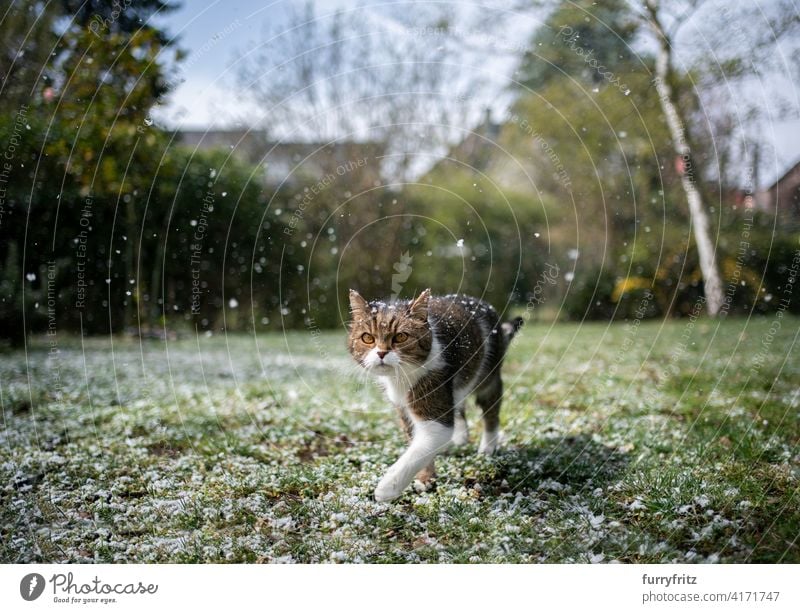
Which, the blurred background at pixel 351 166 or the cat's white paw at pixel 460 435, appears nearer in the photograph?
the cat's white paw at pixel 460 435

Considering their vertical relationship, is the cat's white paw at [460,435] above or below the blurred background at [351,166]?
below

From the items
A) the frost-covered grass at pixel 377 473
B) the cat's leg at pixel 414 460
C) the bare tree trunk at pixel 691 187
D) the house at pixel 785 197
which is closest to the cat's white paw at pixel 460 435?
the frost-covered grass at pixel 377 473

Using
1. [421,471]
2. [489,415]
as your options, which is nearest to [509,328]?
[489,415]

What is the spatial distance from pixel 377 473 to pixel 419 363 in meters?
0.91

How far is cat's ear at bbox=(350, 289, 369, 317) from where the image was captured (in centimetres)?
414

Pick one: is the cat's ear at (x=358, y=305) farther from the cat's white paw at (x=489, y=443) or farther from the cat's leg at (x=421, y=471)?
the cat's white paw at (x=489, y=443)

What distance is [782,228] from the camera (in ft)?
41.8

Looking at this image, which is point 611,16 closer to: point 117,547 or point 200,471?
point 200,471

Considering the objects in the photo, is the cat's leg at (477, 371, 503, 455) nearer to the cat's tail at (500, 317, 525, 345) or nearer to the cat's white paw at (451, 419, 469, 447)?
the cat's white paw at (451, 419, 469, 447)

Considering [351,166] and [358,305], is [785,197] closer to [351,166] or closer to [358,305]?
[351,166]

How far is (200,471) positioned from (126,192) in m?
6.95

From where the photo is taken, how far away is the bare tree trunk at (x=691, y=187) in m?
12.9

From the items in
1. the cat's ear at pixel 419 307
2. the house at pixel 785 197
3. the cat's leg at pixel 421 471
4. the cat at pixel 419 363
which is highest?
the house at pixel 785 197

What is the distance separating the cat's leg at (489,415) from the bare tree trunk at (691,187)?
30.2ft
